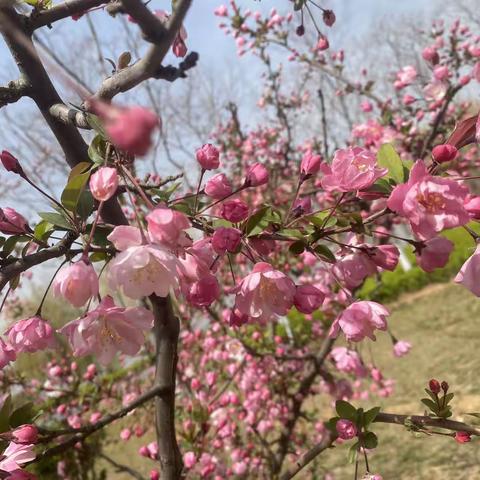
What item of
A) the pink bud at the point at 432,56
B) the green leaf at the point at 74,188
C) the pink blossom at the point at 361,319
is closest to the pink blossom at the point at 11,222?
the green leaf at the point at 74,188

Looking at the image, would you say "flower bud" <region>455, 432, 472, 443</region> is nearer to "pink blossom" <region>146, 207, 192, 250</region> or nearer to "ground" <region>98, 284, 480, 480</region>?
"ground" <region>98, 284, 480, 480</region>

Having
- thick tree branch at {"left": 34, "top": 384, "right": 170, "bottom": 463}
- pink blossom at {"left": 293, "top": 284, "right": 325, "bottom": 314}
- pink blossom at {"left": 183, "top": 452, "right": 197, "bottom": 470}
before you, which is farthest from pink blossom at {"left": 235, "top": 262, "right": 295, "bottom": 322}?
pink blossom at {"left": 183, "top": 452, "right": 197, "bottom": 470}

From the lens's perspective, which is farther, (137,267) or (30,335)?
(30,335)

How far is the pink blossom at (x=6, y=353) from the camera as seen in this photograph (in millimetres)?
958

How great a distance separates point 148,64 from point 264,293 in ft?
1.56

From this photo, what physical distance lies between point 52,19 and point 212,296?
0.66 metres

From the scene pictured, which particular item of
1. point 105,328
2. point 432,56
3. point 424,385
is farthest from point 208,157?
point 424,385

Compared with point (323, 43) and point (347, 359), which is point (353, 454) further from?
point (347, 359)

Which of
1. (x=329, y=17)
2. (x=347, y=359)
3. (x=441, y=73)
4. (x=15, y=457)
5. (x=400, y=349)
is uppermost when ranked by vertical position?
(x=441, y=73)

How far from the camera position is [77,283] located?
0.79 meters

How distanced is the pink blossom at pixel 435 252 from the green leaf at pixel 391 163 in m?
0.13

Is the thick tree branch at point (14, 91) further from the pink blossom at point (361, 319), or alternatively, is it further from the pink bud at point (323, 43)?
the pink bud at point (323, 43)

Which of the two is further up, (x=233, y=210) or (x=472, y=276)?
(x=233, y=210)

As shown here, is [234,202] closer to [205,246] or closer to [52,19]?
[205,246]
